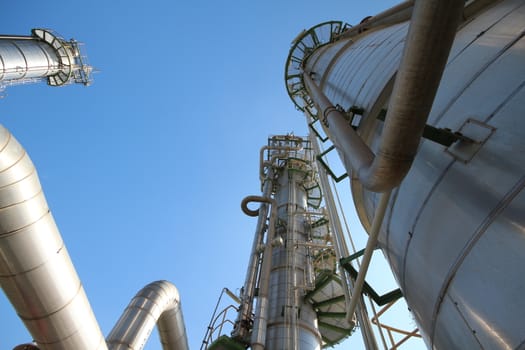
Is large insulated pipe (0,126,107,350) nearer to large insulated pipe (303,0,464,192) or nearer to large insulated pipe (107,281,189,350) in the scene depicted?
large insulated pipe (107,281,189,350)

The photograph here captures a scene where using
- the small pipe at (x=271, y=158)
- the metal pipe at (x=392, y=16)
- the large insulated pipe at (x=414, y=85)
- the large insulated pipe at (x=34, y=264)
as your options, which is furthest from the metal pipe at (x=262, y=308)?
the metal pipe at (x=392, y=16)

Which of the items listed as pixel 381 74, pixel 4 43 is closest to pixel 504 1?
pixel 381 74

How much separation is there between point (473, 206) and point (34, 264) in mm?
4830

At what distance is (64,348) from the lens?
4320mm

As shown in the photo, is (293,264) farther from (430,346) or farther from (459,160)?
(459,160)

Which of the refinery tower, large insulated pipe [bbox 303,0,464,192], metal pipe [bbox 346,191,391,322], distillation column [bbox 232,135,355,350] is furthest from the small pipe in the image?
large insulated pipe [bbox 303,0,464,192]

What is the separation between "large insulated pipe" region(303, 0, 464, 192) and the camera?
1.73 m

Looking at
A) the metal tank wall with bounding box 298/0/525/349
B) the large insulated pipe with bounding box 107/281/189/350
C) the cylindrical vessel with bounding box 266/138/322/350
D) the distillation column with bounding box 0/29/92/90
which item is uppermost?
the distillation column with bounding box 0/29/92/90

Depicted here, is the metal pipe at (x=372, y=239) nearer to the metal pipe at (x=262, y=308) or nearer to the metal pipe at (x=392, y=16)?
the metal pipe at (x=392, y=16)

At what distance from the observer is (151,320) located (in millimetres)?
7969

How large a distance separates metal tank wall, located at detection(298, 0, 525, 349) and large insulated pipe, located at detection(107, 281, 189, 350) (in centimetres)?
660

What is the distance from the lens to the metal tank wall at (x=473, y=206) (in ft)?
6.54

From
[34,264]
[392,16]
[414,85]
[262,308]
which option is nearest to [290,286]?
[262,308]

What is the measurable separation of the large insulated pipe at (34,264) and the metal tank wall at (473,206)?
4354 mm
